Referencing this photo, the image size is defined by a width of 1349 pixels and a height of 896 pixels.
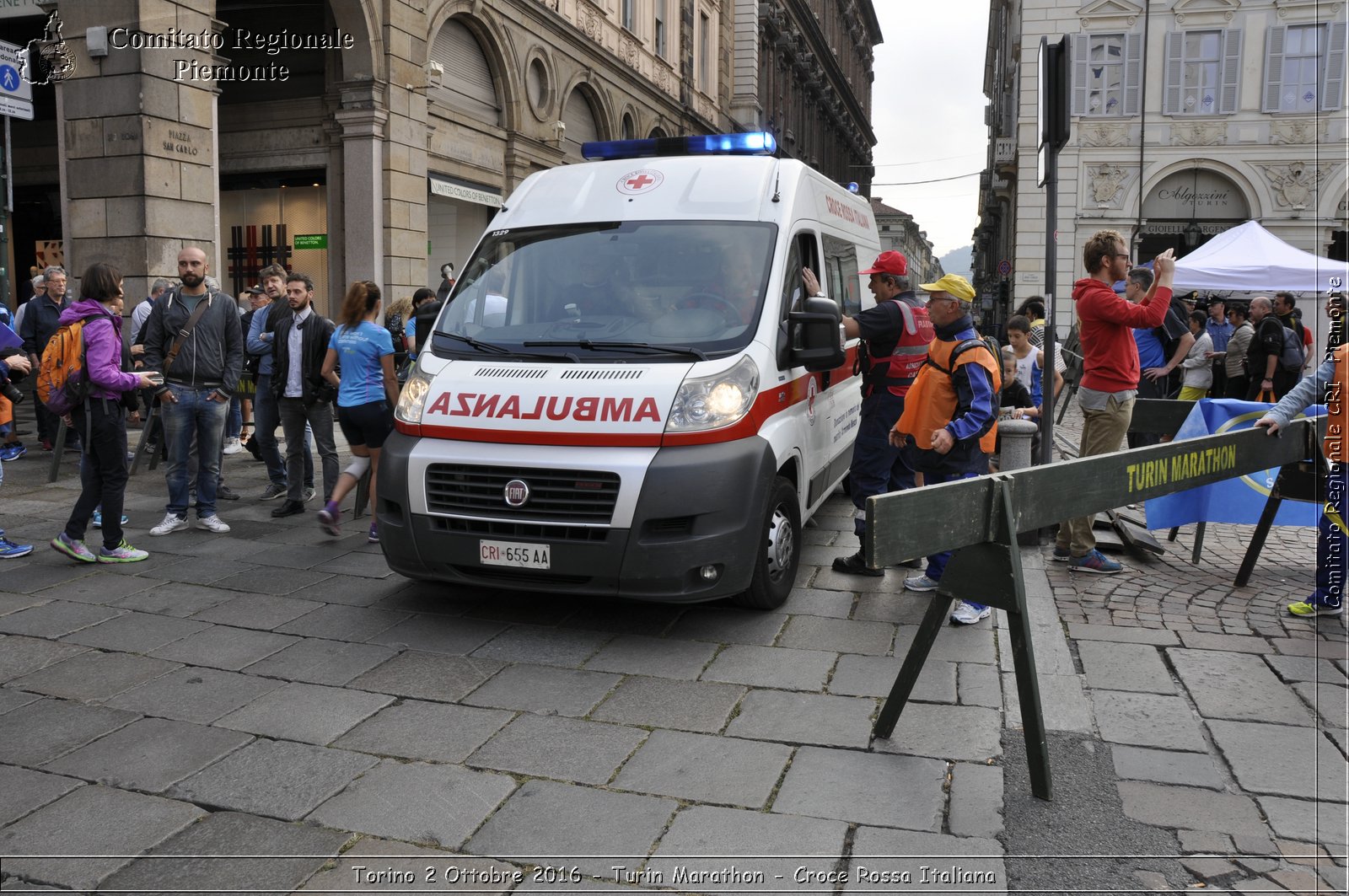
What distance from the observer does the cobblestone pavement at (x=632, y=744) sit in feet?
10.0

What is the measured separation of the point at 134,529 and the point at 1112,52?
30898 millimetres

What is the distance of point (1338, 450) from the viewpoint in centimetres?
525

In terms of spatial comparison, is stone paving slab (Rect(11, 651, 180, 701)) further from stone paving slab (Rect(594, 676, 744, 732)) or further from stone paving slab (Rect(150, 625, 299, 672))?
stone paving slab (Rect(594, 676, 744, 732))

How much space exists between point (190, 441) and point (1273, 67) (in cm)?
3201

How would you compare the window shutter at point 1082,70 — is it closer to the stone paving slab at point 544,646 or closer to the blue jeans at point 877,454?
the blue jeans at point 877,454

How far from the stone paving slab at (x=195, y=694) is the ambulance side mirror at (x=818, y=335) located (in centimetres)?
300

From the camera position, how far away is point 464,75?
1839 centimetres

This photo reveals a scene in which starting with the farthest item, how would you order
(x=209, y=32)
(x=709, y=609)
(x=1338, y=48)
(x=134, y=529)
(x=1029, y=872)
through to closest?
(x=1338, y=48) → (x=209, y=32) → (x=134, y=529) → (x=709, y=609) → (x=1029, y=872)

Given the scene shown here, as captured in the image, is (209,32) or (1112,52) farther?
(1112,52)

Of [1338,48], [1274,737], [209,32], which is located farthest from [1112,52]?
[1274,737]

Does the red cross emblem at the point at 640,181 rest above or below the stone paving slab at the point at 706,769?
above

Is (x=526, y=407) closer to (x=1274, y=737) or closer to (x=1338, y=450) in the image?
(x=1274, y=737)

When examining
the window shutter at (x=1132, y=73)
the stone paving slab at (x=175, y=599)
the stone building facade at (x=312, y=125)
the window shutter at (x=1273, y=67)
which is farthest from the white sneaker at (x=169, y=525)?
the window shutter at (x=1273, y=67)

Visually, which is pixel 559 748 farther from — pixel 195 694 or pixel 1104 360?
pixel 1104 360
